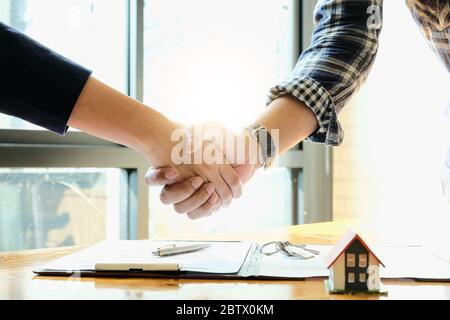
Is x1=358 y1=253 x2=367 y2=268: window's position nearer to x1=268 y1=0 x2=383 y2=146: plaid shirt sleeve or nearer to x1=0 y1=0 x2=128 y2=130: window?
x1=268 y1=0 x2=383 y2=146: plaid shirt sleeve

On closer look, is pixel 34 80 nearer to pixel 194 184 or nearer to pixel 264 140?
pixel 194 184

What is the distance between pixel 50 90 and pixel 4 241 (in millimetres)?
1273

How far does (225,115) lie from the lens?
279 centimetres

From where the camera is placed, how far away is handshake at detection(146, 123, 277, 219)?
1.18 m

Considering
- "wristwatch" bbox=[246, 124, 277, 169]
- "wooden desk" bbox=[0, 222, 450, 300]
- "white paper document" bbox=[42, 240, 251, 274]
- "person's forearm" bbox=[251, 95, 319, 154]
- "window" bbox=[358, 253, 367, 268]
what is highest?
"person's forearm" bbox=[251, 95, 319, 154]

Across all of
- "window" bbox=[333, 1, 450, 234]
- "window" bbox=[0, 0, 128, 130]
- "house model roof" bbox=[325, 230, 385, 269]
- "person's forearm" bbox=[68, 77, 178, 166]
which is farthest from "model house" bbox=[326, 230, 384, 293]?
"window" bbox=[333, 1, 450, 234]

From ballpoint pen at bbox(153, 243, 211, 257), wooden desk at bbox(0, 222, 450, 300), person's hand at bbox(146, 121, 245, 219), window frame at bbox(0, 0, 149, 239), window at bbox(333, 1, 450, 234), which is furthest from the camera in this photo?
window at bbox(333, 1, 450, 234)

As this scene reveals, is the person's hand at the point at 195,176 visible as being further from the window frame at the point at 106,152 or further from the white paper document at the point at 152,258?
the window frame at the point at 106,152

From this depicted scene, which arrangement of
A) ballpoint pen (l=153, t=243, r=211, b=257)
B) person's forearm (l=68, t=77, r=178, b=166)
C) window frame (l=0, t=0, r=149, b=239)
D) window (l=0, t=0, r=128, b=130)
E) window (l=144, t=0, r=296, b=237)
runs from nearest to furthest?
ballpoint pen (l=153, t=243, r=211, b=257) → person's forearm (l=68, t=77, r=178, b=166) → window frame (l=0, t=0, r=149, b=239) → window (l=0, t=0, r=128, b=130) → window (l=144, t=0, r=296, b=237)

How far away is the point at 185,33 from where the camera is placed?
8.65 feet

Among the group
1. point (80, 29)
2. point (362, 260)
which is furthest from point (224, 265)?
point (80, 29)
